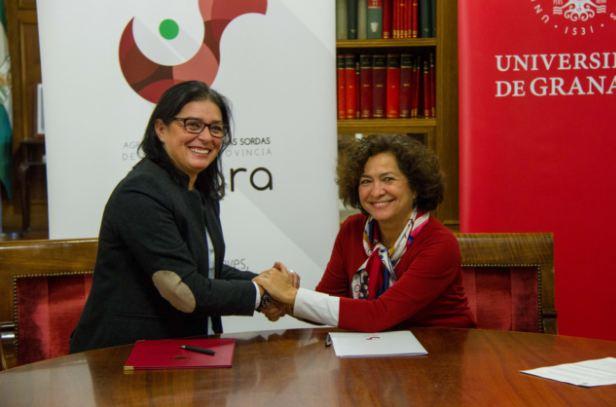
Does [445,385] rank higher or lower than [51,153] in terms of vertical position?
lower

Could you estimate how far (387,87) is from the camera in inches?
147

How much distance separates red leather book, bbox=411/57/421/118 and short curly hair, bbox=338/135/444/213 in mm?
1640

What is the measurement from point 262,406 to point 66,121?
181 cm

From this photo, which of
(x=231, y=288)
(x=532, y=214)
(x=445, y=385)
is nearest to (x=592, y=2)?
(x=532, y=214)

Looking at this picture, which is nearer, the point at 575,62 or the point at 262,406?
the point at 262,406

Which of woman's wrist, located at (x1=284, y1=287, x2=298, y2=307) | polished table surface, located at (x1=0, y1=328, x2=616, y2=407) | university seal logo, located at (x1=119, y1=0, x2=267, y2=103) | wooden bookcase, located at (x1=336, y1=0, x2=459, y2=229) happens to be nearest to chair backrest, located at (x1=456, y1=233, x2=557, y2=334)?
polished table surface, located at (x1=0, y1=328, x2=616, y2=407)

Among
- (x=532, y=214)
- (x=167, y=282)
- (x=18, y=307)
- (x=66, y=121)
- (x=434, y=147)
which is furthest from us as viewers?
(x=434, y=147)

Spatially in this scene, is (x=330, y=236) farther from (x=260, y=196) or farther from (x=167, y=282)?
(x=167, y=282)

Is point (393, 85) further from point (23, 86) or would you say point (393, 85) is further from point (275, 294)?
point (23, 86)

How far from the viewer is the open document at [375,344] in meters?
1.50

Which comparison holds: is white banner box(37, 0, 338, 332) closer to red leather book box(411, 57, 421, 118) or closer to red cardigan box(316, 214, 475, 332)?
red cardigan box(316, 214, 475, 332)

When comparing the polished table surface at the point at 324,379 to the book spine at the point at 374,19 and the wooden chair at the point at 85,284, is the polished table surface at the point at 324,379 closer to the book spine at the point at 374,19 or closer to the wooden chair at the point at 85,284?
the wooden chair at the point at 85,284

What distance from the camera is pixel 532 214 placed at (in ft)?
9.50

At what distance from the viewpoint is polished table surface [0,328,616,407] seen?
1.23 m
